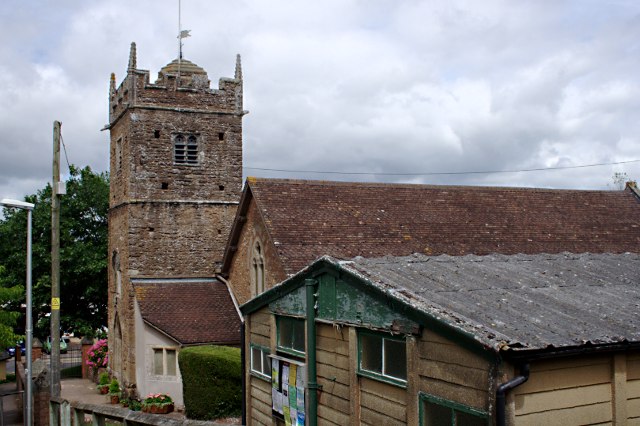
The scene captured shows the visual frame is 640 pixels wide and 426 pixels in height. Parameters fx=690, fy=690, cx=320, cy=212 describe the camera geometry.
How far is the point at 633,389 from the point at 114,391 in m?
24.3

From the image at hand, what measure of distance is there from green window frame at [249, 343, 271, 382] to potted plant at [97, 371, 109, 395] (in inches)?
742

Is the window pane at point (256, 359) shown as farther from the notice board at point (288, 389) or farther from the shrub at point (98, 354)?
the shrub at point (98, 354)

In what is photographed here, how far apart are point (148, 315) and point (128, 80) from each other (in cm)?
963

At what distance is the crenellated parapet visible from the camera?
91.8ft

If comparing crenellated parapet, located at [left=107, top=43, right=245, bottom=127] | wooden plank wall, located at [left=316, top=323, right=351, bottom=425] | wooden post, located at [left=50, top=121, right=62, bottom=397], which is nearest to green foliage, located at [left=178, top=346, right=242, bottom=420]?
wooden post, located at [left=50, top=121, right=62, bottom=397]

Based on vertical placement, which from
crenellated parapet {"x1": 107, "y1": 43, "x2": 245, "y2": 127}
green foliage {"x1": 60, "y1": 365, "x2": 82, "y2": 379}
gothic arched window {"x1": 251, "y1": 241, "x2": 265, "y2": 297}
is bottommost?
green foliage {"x1": 60, "y1": 365, "x2": 82, "y2": 379}

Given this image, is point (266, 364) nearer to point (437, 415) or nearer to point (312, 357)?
point (312, 357)

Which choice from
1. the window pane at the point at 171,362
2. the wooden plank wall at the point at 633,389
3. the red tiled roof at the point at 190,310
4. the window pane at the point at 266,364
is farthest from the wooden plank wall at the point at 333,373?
the window pane at the point at 171,362

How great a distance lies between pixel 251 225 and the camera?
24.1 m

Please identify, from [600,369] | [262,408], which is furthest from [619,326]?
[262,408]

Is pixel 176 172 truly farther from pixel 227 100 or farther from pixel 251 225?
pixel 251 225

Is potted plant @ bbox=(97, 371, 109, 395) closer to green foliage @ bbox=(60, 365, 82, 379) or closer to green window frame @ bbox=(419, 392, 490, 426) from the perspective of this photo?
green foliage @ bbox=(60, 365, 82, 379)

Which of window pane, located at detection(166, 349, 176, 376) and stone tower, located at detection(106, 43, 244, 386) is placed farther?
stone tower, located at detection(106, 43, 244, 386)

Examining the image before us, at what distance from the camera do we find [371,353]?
30.6 feet
